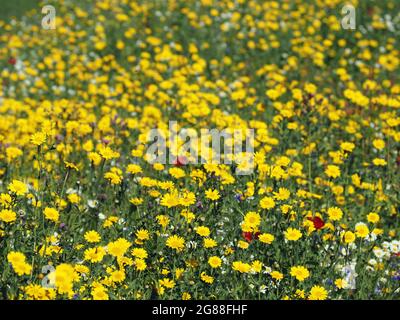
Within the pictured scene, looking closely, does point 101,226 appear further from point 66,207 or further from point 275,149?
point 275,149

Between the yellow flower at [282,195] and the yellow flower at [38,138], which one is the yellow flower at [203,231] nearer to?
the yellow flower at [282,195]

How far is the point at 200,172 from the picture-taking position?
444cm

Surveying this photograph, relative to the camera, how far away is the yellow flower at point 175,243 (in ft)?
12.3

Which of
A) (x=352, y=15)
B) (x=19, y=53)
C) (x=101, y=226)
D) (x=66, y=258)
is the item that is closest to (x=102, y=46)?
(x=19, y=53)

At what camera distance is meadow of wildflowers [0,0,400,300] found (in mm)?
3713

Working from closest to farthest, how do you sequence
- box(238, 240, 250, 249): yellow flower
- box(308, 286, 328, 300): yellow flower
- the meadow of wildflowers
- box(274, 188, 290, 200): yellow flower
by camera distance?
box(308, 286, 328, 300): yellow flower, the meadow of wildflowers, box(238, 240, 250, 249): yellow flower, box(274, 188, 290, 200): yellow flower

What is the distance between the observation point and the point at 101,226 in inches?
168

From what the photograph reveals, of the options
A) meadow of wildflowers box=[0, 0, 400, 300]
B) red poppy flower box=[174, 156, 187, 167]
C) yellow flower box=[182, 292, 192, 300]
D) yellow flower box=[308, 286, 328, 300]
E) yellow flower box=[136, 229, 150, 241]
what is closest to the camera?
yellow flower box=[182, 292, 192, 300]

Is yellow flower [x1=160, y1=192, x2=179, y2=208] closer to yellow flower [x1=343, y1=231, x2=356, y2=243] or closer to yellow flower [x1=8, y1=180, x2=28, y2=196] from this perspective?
yellow flower [x1=8, y1=180, x2=28, y2=196]

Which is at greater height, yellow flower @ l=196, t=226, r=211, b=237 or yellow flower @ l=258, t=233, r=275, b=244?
yellow flower @ l=196, t=226, r=211, b=237

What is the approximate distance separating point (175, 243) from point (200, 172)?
31.7 inches

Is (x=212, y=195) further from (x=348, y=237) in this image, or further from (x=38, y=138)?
(x=38, y=138)

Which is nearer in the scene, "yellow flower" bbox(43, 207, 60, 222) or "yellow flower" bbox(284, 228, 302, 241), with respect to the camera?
"yellow flower" bbox(43, 207, 60, 222)

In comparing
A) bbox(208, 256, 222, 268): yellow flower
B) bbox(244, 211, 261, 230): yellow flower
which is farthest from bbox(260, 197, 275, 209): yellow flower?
bbox(208, 256, 222, 268): yellow flower
